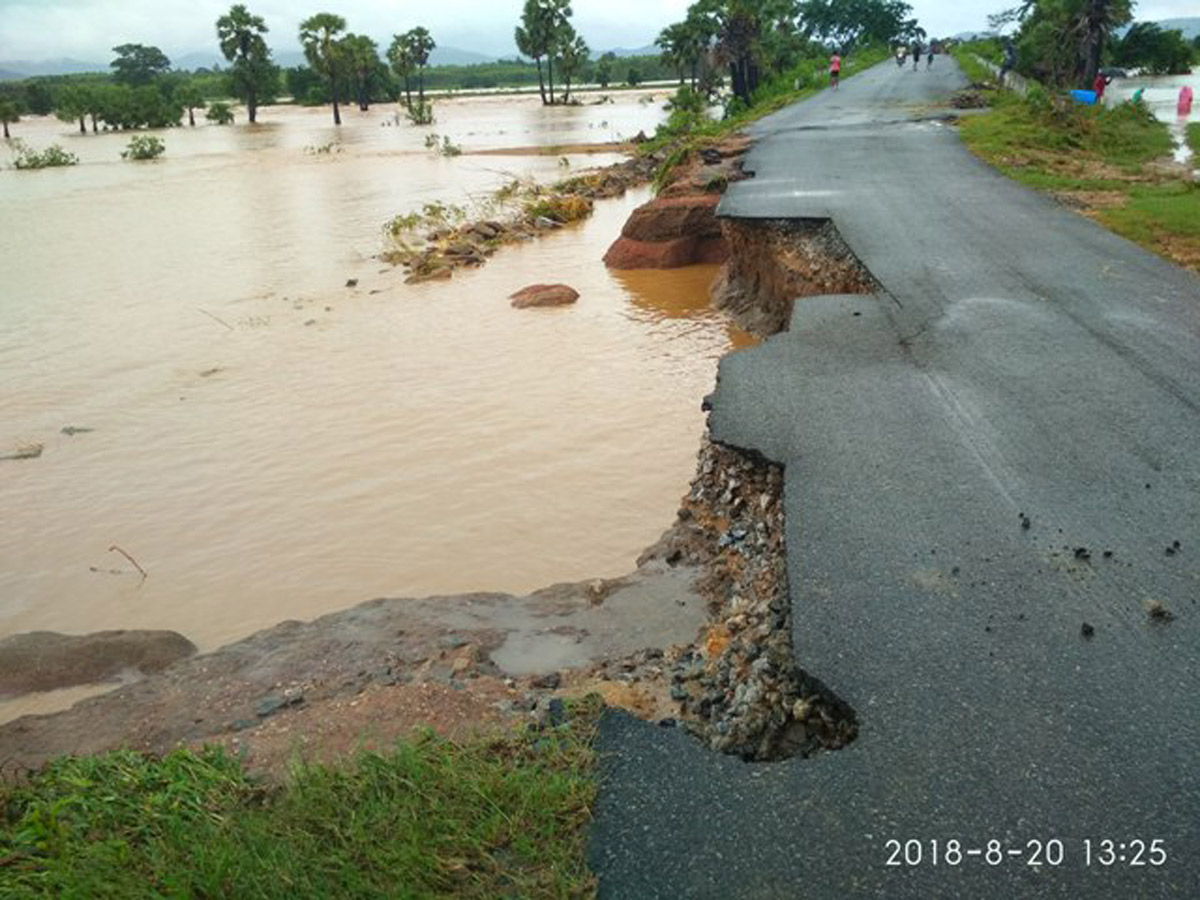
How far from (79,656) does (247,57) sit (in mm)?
86872

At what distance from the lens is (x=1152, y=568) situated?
4129 mm

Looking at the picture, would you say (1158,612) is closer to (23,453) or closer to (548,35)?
(23,453)

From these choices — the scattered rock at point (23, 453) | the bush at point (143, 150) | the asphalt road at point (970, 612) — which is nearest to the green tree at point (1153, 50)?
the bush at point (143, 150)

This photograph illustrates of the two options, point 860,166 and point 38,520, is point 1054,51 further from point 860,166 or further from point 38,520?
point 38,520

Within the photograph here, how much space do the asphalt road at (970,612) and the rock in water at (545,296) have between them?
7514mm

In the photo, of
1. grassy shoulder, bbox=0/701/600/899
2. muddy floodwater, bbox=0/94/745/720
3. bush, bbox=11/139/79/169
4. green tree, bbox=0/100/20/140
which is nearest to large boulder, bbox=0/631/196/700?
muddy floodwater, bbox=0/94/745/720

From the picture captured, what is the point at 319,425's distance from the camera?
10477mm

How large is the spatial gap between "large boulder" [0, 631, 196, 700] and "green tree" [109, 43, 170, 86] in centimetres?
12200

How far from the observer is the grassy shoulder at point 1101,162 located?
10.7 m

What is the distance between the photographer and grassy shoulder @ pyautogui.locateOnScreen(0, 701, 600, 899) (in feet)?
9.46

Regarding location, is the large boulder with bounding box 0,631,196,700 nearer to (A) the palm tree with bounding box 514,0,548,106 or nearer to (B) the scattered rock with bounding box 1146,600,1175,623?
(B) the scattered rock with bounding box 1146,600,1175,623

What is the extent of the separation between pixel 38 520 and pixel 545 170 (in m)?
31.7

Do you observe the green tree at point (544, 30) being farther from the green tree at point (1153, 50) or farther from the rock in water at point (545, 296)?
the rock in water at point (545, 296)

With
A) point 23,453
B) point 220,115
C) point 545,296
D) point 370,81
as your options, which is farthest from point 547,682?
point 370,81
